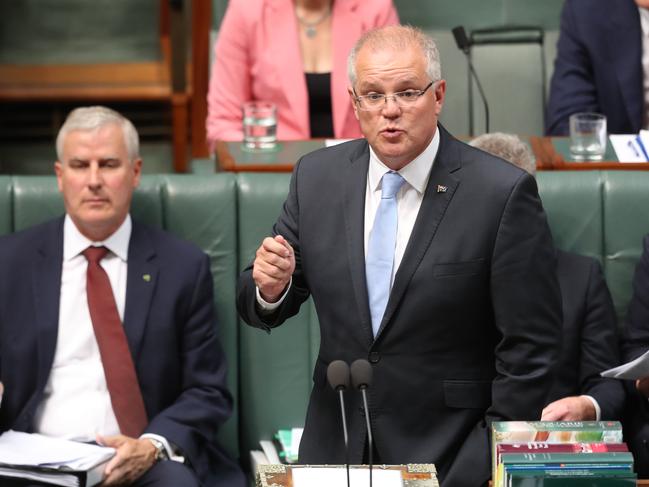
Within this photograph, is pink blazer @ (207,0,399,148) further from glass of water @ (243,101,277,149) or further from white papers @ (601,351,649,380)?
white papers @ (601,351,649,380)

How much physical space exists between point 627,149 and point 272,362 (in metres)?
1.02

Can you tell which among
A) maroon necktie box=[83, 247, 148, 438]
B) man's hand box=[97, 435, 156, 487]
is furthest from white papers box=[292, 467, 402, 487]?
maroon necktie box=[83, 247, 148, 438]

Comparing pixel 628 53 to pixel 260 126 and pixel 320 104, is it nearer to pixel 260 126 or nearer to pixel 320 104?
pixel 320 104

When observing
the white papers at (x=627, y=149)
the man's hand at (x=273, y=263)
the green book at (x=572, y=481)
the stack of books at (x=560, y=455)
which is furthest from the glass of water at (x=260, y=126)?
the green book at (x=572, y=481)

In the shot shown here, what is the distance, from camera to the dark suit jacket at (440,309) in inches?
90.1

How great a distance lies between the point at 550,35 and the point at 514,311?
7.27 ft

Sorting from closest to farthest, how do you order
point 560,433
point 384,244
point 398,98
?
point 560,433 → point 398,98 → point 384,244

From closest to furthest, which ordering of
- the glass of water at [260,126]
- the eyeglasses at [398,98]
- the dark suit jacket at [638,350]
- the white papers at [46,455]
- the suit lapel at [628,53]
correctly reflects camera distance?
1. the eyeglasses at [398,98]
2. the white papers at [46,455]
3. the dark suit jacket at [638,350]
4. the glass of water at [260,126]
5. the suit lapel at [628,53]

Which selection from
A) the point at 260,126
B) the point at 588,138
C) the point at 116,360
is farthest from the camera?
the point at 260,126

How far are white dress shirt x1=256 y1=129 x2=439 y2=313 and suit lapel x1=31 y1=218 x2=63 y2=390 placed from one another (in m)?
0.73

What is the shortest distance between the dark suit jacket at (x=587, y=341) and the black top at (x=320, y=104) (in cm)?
119

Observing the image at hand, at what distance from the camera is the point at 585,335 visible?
2.88m

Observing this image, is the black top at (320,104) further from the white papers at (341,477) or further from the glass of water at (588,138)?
the white papers at (341,477)

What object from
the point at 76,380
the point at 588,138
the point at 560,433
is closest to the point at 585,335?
the point at 588,138
